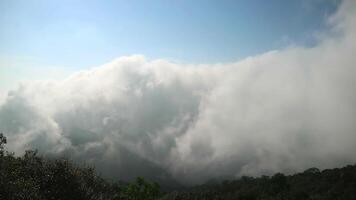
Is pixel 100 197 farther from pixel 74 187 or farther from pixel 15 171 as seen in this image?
pixel 15 171

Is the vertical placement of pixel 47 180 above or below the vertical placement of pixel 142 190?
below

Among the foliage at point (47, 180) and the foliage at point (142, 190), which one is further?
the foliage at point (142, 190)

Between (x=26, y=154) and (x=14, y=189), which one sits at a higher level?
(x=26, y=154)

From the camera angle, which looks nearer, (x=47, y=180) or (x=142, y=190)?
(x=47, y=180)

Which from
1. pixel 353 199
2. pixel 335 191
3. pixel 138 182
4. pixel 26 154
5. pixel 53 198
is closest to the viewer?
→ pixel 53 198

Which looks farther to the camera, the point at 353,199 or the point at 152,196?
the point at 353,199

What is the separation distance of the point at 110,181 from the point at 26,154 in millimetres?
12354

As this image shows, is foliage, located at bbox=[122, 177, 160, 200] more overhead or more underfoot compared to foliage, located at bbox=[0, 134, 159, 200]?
more overhead

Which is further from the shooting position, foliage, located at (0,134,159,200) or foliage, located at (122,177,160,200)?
foliage, located at (122,177,160,200)

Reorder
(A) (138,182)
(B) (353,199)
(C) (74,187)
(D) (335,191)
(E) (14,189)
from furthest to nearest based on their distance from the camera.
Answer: (D) (335,191)
(B) (353,199)
(A) (138,182)
(C) (74,187)
(E) (14,189)

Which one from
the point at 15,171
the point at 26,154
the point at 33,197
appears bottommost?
the point at 33,197

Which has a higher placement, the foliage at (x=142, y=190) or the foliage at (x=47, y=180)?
the foliage at (x=142, y=190)

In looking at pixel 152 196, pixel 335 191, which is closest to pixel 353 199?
pixel 335 191

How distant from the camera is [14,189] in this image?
35.0m
